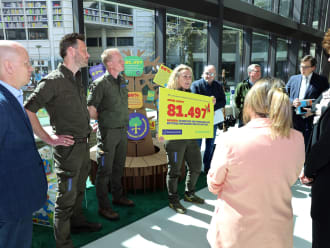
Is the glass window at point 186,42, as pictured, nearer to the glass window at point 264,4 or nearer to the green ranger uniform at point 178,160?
the glass window at point 264,4

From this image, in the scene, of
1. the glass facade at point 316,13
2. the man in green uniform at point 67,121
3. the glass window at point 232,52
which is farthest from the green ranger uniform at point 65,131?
the glass facade at point 316,13

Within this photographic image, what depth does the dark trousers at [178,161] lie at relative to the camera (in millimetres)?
2570

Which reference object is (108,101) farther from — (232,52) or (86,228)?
(232,52)

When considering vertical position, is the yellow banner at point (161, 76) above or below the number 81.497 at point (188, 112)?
above

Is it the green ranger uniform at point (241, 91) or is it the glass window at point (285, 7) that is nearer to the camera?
the green ranger uniform at point (241, 91)

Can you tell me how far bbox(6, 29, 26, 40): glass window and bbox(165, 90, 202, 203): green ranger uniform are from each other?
8.55 ft

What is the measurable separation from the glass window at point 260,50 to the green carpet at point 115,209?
6359 mm

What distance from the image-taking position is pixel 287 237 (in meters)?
1.20

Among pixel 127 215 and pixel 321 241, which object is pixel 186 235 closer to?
pixel 127 215

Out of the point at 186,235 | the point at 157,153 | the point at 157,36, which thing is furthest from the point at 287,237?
the point at 157,36

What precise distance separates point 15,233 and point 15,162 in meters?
0.35

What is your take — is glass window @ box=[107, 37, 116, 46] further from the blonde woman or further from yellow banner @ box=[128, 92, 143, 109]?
the blonde woman

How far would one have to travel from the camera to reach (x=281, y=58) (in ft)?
34.7

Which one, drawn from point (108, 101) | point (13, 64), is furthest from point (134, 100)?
point (13, 64)
